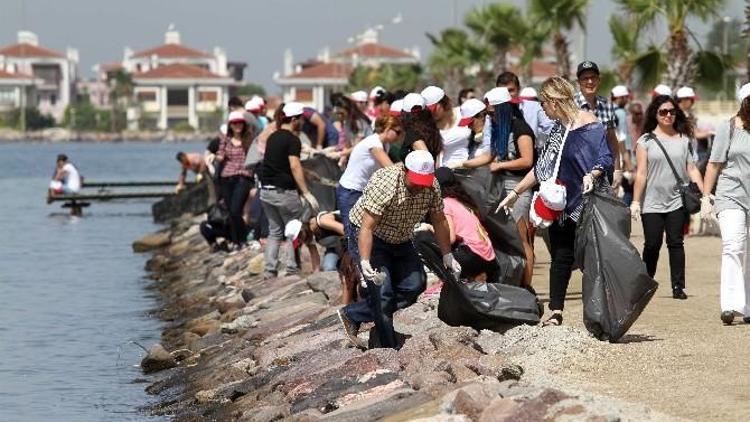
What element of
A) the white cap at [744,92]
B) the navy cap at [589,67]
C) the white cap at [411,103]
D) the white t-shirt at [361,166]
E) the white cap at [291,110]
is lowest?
the white t-shirt at [361,166]

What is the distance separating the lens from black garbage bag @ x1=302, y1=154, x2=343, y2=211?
19312 mm

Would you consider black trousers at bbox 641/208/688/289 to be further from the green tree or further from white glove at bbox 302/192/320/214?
the green tree

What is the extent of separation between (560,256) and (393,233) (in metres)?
1.14

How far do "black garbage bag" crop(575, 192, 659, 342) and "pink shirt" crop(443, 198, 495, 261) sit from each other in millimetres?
1716

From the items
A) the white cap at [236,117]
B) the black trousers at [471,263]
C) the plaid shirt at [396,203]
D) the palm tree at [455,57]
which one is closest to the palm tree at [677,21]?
the white cap at [236,117]

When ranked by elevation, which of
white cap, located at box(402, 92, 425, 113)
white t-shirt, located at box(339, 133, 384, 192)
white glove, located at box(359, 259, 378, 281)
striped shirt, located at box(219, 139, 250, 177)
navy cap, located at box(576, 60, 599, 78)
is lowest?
white glove, located at box(359, 259, 378, 281)

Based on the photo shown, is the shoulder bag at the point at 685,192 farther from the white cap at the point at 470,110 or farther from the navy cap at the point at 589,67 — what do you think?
the white cap at the point at 470,110

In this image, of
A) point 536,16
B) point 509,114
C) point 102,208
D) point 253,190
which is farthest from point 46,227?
point 509,114

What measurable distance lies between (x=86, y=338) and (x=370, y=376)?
922 cm

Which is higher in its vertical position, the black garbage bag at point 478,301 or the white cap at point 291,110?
→ the white cap at point 291,110

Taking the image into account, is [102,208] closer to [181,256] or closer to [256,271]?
[181,256]

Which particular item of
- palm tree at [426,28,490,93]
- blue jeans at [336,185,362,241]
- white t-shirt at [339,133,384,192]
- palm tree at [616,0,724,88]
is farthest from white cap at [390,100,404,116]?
palm tree at [426,28,490,93]

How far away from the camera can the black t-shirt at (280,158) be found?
17.7m

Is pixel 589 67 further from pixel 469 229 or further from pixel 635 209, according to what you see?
pixel 469 229
